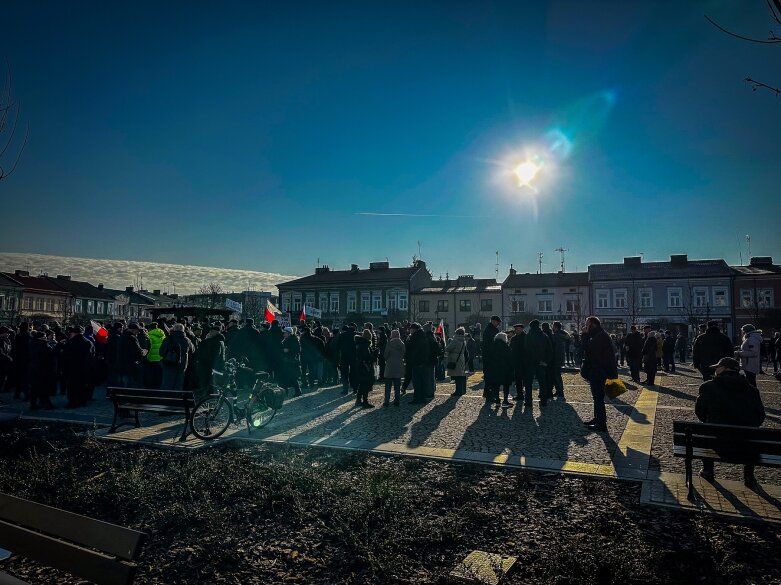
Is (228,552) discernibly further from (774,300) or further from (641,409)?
(774,300)

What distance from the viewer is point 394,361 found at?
40.6ft

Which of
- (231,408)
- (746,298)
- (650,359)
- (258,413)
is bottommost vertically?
(258,413)

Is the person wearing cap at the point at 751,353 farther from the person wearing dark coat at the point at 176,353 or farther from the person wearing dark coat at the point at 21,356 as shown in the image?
the person wearing dark coat at the point at 21,356

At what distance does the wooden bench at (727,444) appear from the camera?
16.9ft

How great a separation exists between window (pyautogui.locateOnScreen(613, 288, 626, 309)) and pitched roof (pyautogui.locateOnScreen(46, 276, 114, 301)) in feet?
244

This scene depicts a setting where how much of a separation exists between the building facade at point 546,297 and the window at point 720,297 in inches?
475

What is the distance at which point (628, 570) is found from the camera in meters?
3.80

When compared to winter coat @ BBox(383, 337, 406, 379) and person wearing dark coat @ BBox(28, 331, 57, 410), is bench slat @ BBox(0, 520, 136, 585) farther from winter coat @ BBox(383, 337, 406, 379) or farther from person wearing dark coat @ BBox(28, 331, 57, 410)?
person wearing dark coat @ BBox(28, 331, 57, 410)

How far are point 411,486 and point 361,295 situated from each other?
6100 centimetres

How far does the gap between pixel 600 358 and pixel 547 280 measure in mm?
53884

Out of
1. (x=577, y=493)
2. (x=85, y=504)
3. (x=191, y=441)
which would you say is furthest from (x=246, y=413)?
(x=577, y=493)

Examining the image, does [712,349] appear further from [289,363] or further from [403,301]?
[403,301]

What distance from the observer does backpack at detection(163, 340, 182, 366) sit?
471 inches

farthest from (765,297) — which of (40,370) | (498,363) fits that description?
(40,370)
